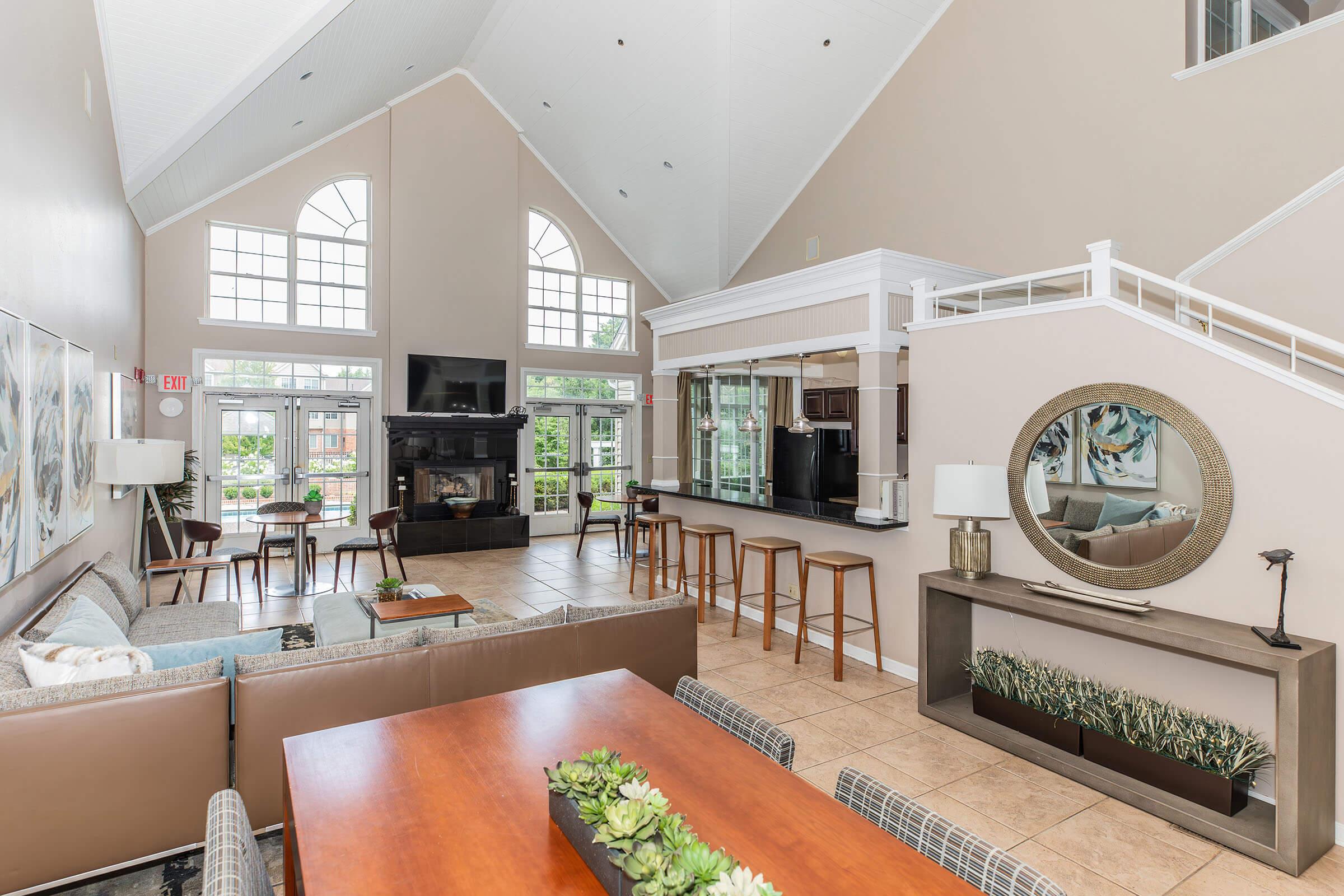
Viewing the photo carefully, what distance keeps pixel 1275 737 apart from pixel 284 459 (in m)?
9.10

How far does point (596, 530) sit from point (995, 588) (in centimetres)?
750

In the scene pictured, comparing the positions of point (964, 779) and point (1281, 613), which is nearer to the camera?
point (1281, 613)

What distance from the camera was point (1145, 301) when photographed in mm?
5555

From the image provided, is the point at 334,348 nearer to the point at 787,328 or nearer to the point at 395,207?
the point at 395,207

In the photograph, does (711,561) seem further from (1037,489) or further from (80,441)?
(80,441)

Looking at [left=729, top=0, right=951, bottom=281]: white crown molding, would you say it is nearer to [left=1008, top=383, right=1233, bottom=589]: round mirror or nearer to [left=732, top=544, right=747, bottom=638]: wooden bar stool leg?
[left=732, top=544, right=747, bottom=638]: wooden bar stool leg

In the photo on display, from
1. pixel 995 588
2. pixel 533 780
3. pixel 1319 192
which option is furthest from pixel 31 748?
pixel 1319 192

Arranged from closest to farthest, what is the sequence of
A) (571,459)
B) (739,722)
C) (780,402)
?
(739,722), (780,402), (571,459)

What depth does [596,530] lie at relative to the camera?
10469 mm

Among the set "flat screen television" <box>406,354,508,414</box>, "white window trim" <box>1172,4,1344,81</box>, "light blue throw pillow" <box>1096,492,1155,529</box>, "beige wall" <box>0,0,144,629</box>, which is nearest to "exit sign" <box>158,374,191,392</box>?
"beige wall" <box>0,0,144,629</box>

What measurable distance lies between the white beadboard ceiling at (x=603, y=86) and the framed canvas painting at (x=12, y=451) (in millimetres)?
2897

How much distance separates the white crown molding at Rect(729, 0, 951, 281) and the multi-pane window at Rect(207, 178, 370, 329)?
4951 mm

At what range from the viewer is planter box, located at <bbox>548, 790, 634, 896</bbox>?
3.97 ft

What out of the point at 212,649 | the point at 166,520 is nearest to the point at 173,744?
the point at 212,649
